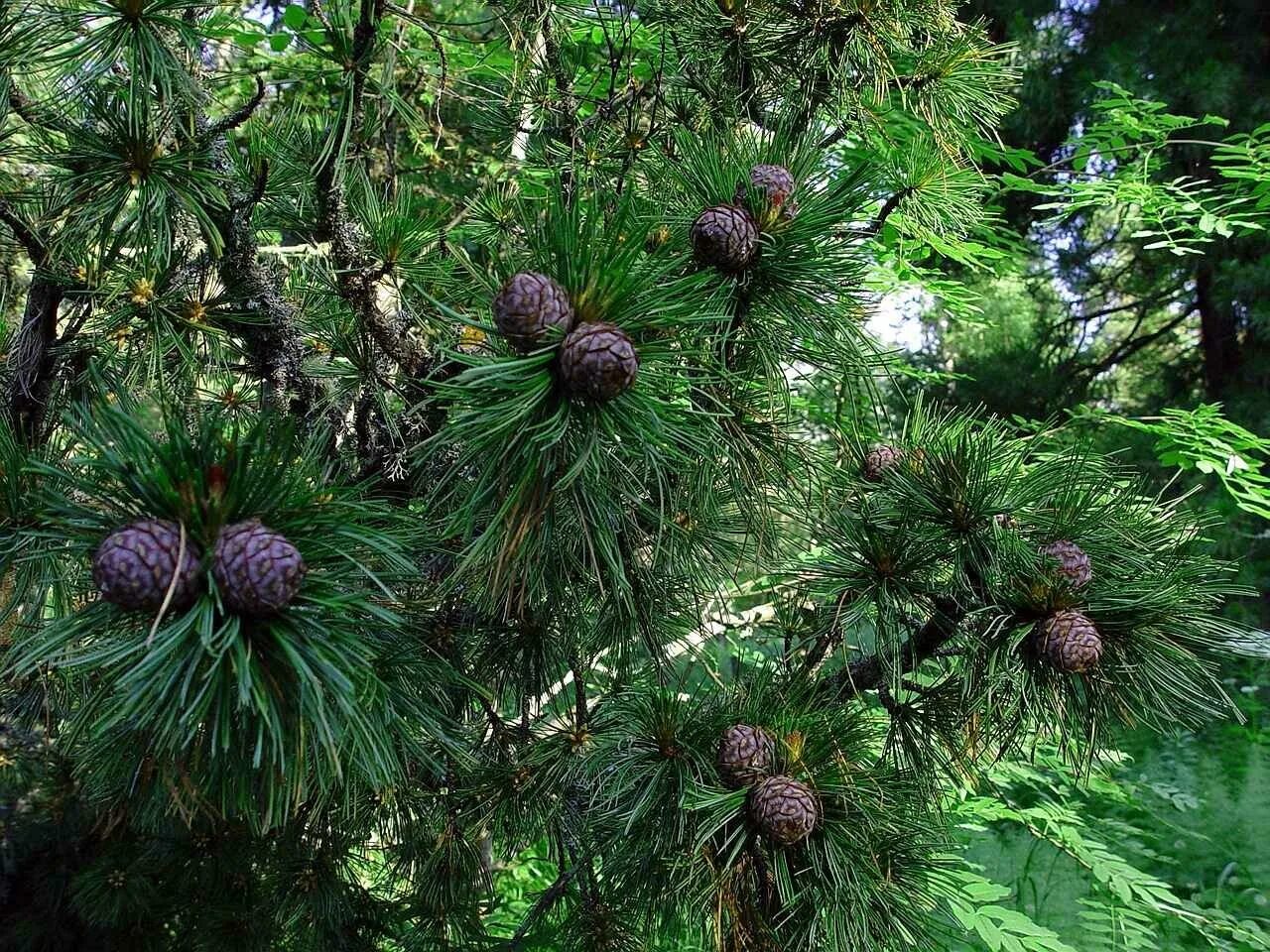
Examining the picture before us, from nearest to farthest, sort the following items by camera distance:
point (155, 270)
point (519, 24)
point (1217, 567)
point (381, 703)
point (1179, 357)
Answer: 1. point (381, 703)
2. point (1217, 567)
3. point (155, 270)
4. point (519, 24)
5. point (1179, 357)

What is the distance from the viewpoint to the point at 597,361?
0.60m

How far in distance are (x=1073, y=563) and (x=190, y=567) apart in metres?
0.77

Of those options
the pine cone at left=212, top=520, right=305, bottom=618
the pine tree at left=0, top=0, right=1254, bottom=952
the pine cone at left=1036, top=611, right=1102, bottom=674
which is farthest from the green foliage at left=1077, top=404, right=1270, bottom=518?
the pine cone at left=212, top=520, right=305, bottom=618

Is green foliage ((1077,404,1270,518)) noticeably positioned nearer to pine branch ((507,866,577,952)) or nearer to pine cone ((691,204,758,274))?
pine cone ((691,204,758,274))

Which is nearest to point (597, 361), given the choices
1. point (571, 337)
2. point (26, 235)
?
point (571, 337)

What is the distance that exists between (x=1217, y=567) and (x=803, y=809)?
1.58 ft

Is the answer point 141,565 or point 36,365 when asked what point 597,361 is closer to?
point 141,565

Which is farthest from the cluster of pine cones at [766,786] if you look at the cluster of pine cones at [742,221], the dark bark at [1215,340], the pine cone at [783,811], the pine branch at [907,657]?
the dark bark at [1215,340]

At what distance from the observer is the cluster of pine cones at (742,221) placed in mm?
761

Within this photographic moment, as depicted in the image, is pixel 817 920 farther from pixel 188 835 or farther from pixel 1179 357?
pixel 1179 357

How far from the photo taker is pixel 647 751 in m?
0.87

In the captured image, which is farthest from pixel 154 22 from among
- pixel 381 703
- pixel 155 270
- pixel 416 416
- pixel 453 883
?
pixel 453 883

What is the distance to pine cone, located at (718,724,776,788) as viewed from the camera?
0.82 meters

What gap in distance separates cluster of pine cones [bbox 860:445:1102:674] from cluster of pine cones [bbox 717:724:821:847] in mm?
264
